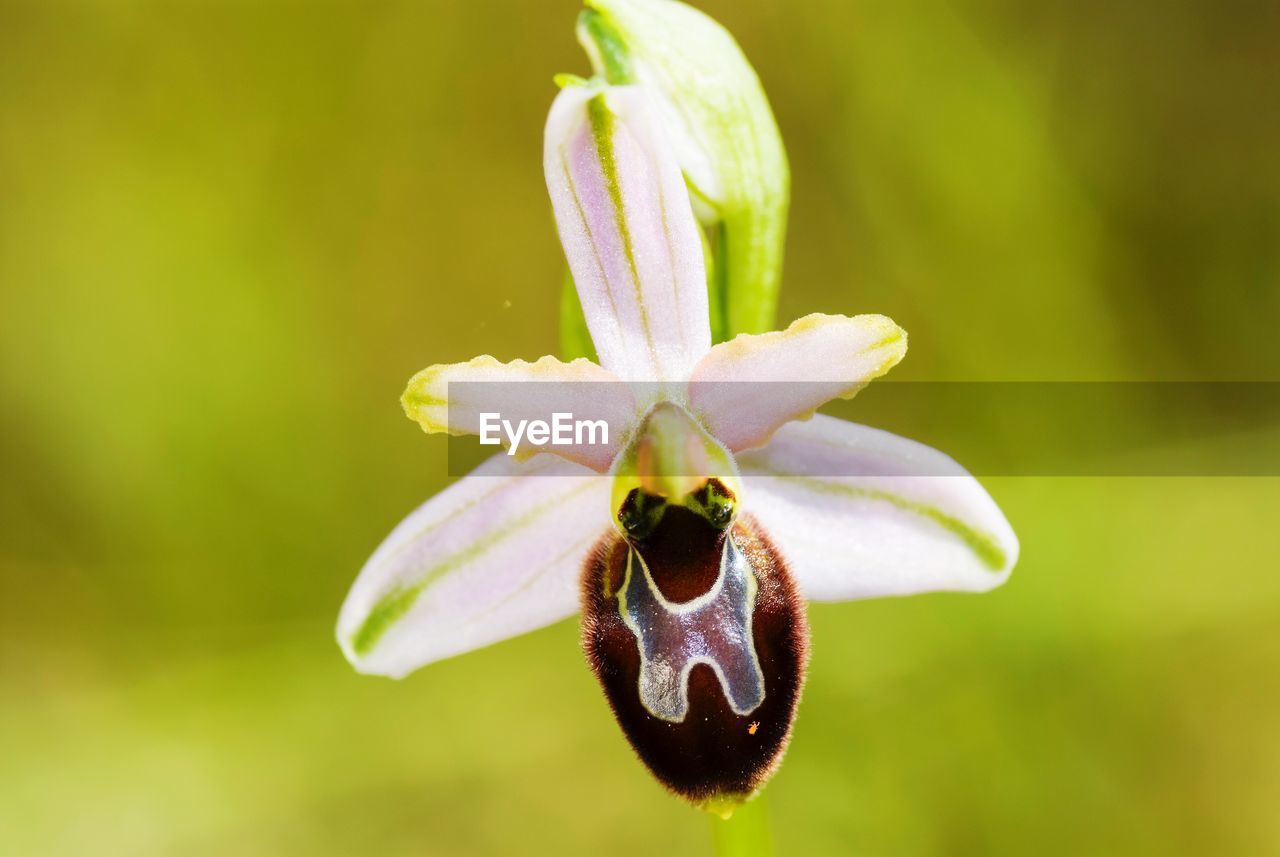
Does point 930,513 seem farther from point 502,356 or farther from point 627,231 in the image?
point 502,356

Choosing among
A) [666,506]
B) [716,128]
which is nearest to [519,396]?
[666,506]

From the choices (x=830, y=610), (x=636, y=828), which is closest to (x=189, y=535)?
(x=636, y=828)

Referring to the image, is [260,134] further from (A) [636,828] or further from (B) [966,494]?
(B) [966,494]

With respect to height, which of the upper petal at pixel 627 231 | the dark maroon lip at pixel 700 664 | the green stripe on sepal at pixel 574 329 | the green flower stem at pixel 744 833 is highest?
the upper petal at pixel 627 231

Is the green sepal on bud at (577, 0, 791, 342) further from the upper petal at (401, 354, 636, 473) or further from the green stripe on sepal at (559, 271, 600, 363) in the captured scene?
the upper petal at (401, 354, 636, 473)

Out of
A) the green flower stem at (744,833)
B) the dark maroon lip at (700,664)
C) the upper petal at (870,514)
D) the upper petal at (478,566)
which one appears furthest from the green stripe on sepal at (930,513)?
the green flower stem at (744,833)

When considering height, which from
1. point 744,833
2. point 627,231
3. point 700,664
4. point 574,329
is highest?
point 627,231

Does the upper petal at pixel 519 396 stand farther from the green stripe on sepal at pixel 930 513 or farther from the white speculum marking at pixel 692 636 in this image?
the green stripe on sepal at pixel 930 513
